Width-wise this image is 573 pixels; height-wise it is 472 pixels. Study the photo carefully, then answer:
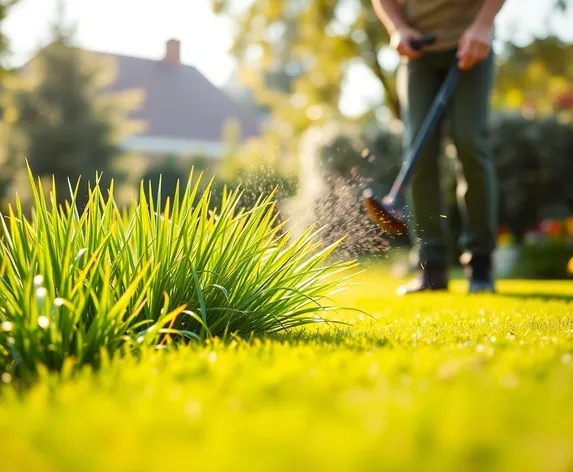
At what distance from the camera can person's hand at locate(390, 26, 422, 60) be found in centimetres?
399

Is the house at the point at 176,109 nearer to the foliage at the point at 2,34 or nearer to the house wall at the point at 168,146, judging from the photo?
the house wall at the point at 168,146

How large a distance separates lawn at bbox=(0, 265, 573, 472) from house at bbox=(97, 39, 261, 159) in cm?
2354

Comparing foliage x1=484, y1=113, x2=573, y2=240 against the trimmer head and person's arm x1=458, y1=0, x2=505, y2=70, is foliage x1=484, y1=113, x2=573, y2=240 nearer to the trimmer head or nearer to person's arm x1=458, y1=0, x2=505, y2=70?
person's arm x1=458, y1=0, x2=505, y2=70

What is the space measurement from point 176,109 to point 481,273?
2433 cm

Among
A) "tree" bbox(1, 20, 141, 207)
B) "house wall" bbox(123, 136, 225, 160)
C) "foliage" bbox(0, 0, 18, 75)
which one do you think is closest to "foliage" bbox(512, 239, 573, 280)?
"foliage" bbox(0, 0, 18, 75)

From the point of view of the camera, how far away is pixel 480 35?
147 inches

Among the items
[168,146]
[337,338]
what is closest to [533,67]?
[168,146]

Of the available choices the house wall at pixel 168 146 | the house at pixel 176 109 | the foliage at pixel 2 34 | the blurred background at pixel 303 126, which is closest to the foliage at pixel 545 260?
the blurred background at pixel 303 126

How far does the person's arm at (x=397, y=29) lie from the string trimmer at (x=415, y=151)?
43 mm

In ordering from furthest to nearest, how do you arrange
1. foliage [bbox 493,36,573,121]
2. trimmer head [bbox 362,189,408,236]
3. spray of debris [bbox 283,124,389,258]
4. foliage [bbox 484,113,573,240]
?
foliage [bbox 493,36,573,121] < foliage [bbox 484,113,573,240] < trimmer head [bbox 362,189,408,236] < spray of debris [bbox 283,124,389,258]

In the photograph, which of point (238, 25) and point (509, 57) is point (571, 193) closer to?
point (509, 57)

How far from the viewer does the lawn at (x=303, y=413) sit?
0.92 m

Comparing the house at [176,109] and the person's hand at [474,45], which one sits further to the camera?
the house at [176,109]

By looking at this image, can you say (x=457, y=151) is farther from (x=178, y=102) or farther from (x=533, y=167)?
(x=178, y=102)
